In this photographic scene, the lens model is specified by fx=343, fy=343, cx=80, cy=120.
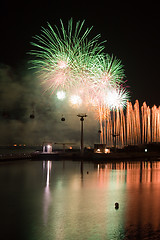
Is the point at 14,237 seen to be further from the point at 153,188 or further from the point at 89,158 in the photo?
the point at 89,158

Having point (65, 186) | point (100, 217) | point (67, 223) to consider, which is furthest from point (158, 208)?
point (65, 186)

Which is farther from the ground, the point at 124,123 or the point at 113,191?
the point at 124,123

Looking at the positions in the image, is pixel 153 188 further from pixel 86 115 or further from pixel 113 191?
pixel 86 115

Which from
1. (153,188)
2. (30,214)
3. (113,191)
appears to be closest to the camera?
(30,214)

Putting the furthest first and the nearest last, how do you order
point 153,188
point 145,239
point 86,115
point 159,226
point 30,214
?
point 86,115, point 153,188, point 30,214, point 159,226, point 145,239

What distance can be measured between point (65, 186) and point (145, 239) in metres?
12.1

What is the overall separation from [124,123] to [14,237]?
45.8 metres

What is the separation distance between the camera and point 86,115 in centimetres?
5444

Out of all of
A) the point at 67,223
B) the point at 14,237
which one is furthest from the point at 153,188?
the point at 14,237

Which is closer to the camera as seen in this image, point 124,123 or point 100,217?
point 100,217

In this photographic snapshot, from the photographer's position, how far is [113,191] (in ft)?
65.1

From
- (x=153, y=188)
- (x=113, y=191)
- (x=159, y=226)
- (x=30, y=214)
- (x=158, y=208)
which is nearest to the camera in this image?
(x=159, y=226)

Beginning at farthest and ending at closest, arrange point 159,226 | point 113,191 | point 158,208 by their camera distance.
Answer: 1. point 113,191
2. point 158,208
3. point 159,226

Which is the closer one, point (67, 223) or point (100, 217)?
point (67, 223)
